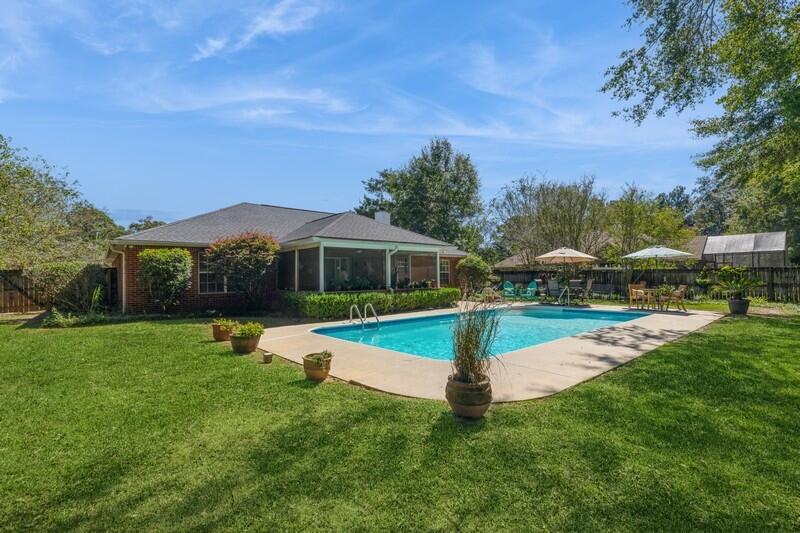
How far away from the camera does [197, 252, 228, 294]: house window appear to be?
1389 centimetres

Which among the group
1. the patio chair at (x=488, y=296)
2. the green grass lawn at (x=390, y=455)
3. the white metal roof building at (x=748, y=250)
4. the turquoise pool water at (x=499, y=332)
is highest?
the white metal roof building at (x=748, y=250)

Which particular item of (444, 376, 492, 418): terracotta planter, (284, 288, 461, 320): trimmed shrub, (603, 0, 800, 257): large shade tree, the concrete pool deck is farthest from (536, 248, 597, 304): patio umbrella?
(444, 376, 492, 418): terracotta planter

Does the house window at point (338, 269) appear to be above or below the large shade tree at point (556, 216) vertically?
below

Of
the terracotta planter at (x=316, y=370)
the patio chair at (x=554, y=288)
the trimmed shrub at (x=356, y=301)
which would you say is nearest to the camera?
the terracotta planter at (x=316, y=370)

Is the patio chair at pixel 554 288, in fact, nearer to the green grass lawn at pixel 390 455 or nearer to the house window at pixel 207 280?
the green grass lawn at pixel 390 455

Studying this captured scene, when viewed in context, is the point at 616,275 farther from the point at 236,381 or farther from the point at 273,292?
the point at 236,381

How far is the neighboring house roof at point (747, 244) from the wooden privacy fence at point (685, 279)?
17.1m

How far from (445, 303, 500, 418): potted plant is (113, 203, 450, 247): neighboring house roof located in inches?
395

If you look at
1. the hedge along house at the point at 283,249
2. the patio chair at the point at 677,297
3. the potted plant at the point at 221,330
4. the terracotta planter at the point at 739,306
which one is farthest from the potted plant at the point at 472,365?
the patio chair at the point at 677,297

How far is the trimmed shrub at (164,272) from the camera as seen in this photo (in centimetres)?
1171

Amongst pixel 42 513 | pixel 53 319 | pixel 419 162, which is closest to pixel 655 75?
pixel 42 513

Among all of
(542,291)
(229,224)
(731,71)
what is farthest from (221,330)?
(542,291)

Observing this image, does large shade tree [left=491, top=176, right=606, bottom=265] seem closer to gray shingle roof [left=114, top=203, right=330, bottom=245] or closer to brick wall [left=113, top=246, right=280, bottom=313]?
gray shingle roof [left=114, top=203, right=330, bottom=245]

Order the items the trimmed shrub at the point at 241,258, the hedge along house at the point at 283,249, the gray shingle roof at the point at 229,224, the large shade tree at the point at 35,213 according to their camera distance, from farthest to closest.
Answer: the gray shingle roof at the point at 229,224, the hedge along house at the point at 283,249, the trimmed shrub at the point at 241,258, the large shade tree at the point at 35,213
